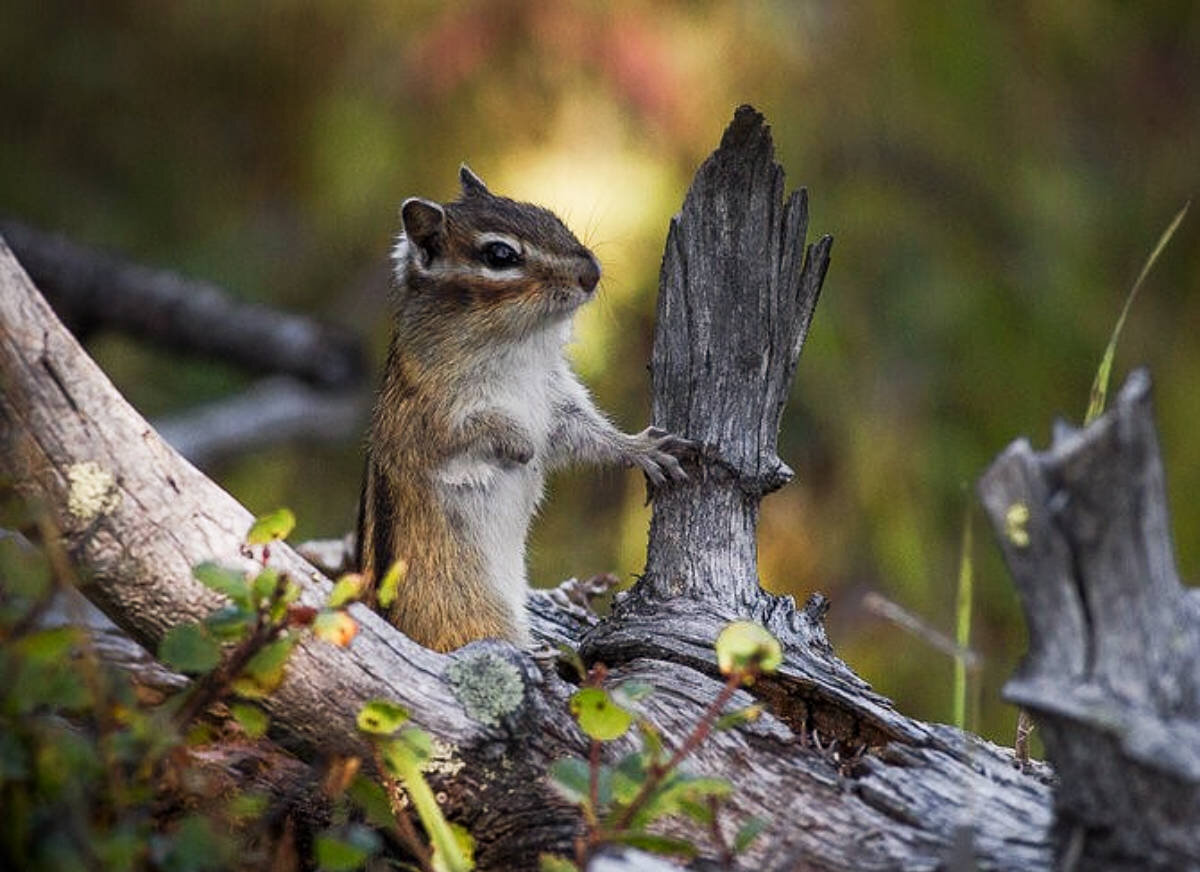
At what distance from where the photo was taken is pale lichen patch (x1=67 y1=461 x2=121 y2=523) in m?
2.38

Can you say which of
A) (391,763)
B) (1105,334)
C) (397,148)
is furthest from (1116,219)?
(391,763)

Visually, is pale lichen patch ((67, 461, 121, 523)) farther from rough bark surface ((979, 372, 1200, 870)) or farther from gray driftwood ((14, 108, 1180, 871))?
rough bark surface ((979, 372, 1200, 870))

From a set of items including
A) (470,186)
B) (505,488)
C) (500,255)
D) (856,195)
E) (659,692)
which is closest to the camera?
(659,692)

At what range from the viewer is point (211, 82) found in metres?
7.43

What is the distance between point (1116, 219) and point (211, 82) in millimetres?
3405

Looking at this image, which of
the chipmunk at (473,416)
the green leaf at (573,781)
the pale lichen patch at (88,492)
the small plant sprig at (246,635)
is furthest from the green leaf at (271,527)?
the chipmunk at (473,416)

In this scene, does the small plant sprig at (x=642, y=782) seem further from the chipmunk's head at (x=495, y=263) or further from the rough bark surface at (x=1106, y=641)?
the chipmunk's head at (x=495, y=263)

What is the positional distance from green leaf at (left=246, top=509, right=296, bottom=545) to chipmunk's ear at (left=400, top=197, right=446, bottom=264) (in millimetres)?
1400

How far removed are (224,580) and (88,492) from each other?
1.06ft

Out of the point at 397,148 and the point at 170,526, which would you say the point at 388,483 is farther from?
the point at 397,148

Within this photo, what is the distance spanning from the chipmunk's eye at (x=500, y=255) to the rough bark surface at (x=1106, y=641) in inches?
66.2

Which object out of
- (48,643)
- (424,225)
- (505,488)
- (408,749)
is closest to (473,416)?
(505,488)

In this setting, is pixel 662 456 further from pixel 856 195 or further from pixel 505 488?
pixel 856 195

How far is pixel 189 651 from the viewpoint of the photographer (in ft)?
6.95
